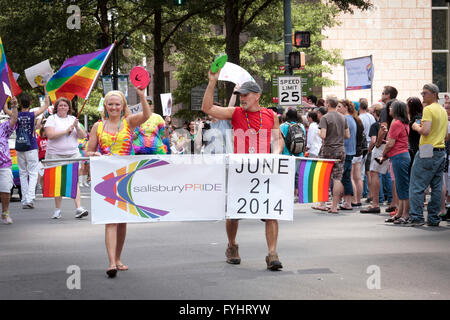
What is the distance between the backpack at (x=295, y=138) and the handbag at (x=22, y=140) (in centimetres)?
494

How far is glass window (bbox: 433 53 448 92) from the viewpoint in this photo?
51.6 meters

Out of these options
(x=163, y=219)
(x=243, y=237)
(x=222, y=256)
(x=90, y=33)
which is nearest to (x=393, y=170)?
(x=243, y=237)

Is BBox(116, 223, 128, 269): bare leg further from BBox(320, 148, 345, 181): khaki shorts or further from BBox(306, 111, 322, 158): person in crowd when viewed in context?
BBox(306, 111, 322, 158): person in crowd

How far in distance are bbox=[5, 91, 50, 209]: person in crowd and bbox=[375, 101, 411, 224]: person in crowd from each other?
21.1ft

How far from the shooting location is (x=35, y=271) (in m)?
8.20

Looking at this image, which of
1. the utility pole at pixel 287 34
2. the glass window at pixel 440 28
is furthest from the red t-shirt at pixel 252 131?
the glass window at pixel 440 28

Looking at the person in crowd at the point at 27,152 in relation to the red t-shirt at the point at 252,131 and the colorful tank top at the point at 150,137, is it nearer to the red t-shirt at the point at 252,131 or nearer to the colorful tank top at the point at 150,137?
the colorful tank top at the point at 150,137

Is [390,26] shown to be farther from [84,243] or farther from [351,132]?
[84,243]

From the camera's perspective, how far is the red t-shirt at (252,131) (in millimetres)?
8523

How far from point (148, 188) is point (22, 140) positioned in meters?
7.84

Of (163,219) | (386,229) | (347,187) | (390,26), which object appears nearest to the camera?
(163,219)

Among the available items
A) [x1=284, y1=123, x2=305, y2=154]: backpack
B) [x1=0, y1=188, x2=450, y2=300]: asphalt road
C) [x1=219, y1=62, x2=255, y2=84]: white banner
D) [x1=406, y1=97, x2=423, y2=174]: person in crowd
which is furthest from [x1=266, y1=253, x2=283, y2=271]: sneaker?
[x1=284, y1=123, x2=305, y2=154]: backpack

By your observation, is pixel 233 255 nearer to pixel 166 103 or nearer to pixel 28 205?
pixel 28 205

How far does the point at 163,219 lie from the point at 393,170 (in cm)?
593
